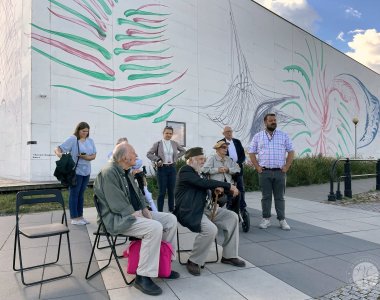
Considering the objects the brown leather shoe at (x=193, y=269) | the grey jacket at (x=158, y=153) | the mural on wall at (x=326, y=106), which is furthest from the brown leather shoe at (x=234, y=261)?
the mural on wall at (x=326, y=106)

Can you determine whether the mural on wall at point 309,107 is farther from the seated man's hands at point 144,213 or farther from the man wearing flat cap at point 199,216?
the seated man's hands at point 144,213

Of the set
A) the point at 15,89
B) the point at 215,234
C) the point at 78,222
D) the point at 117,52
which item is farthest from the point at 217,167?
the point at 15,89

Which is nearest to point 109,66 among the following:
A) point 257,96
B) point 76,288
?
point 257,96

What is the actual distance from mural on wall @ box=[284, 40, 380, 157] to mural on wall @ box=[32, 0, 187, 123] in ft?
29.2

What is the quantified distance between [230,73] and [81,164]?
11.2 meters

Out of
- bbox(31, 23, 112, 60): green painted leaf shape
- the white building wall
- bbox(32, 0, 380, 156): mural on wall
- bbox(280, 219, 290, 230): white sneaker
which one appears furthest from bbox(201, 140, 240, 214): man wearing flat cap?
bbox(31, 23, 112, 60): green painted leaf shape

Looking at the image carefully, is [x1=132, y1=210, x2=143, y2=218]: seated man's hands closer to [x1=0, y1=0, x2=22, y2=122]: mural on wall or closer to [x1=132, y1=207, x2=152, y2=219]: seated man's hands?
[x1=132, y1=207, x2=152, y2=219]: seated man's hands

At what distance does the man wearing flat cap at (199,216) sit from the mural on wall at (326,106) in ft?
55.1

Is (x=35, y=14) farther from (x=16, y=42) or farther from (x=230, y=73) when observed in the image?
(x=230, y=73)

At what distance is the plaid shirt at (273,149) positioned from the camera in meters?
5.99

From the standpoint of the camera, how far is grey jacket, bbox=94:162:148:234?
3430 millimetres

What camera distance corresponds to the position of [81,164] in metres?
6.09

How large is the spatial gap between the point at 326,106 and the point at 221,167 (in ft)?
66.6

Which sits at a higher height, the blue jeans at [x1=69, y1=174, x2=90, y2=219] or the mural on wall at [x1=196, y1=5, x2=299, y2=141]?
the mural on wall at [x1=196, y1=5, x2=299, y2=141]
